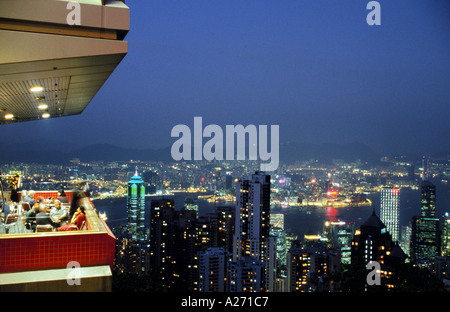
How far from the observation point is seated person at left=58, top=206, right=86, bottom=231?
2693 millimetres

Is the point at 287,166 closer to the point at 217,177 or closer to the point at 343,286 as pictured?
the point at 217,177

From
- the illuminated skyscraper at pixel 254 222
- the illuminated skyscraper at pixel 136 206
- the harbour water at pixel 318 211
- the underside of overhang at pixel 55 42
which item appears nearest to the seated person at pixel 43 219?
the underside of overhang at pixel 55 42

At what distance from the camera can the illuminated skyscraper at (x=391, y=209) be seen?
92.7 feet

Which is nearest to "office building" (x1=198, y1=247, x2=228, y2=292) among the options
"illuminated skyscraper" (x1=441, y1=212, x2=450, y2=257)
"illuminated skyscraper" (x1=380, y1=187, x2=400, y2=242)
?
"illuminated skyscraper" (x1=441, y1=212, x2=450, y2=257)

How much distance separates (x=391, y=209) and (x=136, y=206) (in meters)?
18.4

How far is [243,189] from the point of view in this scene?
18.5m

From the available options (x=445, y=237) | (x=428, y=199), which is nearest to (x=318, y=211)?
(x=428, y=199)

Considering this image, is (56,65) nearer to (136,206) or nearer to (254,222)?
(254,222)

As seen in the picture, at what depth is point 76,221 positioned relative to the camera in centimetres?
282

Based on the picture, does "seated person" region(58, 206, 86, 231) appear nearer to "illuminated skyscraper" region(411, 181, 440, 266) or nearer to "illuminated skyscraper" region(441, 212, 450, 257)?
"illuminated skyscraper" region(411, 181, 440, 266)

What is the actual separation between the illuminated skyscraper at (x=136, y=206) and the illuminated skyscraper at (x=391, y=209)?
17367 mm
